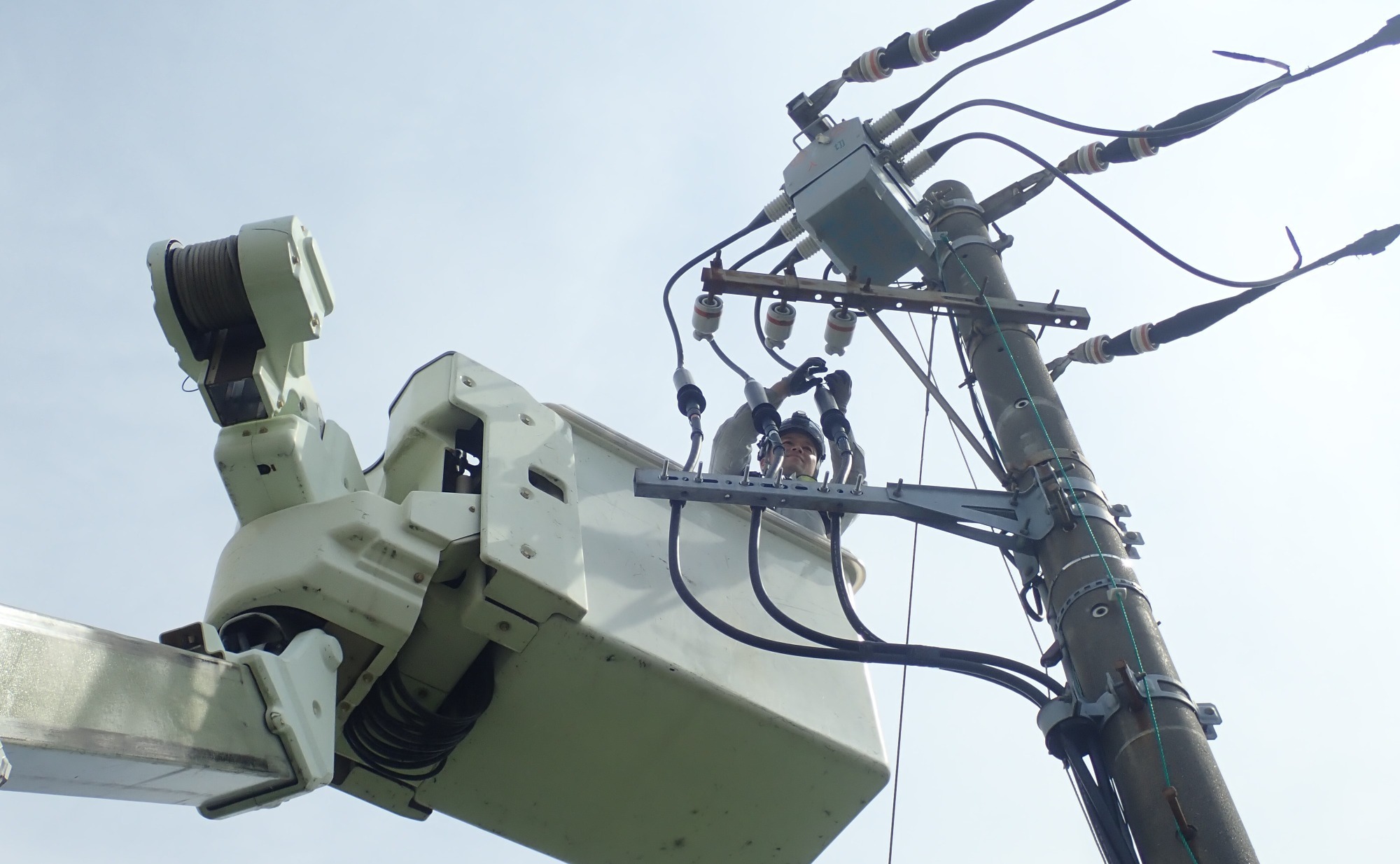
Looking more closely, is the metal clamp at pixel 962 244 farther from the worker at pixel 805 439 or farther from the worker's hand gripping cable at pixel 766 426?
the worker's hand gripping cable at pixel 766 426

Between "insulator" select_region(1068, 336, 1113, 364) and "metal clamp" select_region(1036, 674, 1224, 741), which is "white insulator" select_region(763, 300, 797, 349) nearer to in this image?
"insulator" select_region(1068, 336, 1113, 364)

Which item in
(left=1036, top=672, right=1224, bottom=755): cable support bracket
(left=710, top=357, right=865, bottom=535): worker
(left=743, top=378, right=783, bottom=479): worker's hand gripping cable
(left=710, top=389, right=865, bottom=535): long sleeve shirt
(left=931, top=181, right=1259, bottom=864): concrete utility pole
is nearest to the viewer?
(left=931, top=181, right=1259, bottom=864): concrete utility pole

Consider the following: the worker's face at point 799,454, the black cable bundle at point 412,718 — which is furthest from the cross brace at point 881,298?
the black cable bundle at point 412,718

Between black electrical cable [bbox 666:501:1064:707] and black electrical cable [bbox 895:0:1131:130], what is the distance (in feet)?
7.63

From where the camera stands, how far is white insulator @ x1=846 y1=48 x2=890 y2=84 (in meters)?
4.79

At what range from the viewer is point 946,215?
16.0 feet

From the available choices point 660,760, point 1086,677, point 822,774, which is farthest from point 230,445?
point 1086,677

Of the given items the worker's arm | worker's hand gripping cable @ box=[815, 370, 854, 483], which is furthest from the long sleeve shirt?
worker's hand gripping cable @ box=[815, 370, 854, 483]

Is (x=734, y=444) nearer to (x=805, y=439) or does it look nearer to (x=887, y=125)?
(x=805, y=439)

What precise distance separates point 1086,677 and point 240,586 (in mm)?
1930

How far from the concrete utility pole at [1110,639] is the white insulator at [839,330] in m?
0.73

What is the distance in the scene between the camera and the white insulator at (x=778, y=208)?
5125mm

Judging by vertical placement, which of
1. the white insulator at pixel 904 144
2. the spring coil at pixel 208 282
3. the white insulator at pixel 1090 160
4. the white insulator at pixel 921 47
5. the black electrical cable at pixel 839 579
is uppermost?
the white insulator at pixel 1090 160

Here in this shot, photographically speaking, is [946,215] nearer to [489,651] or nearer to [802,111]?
[802,111]
